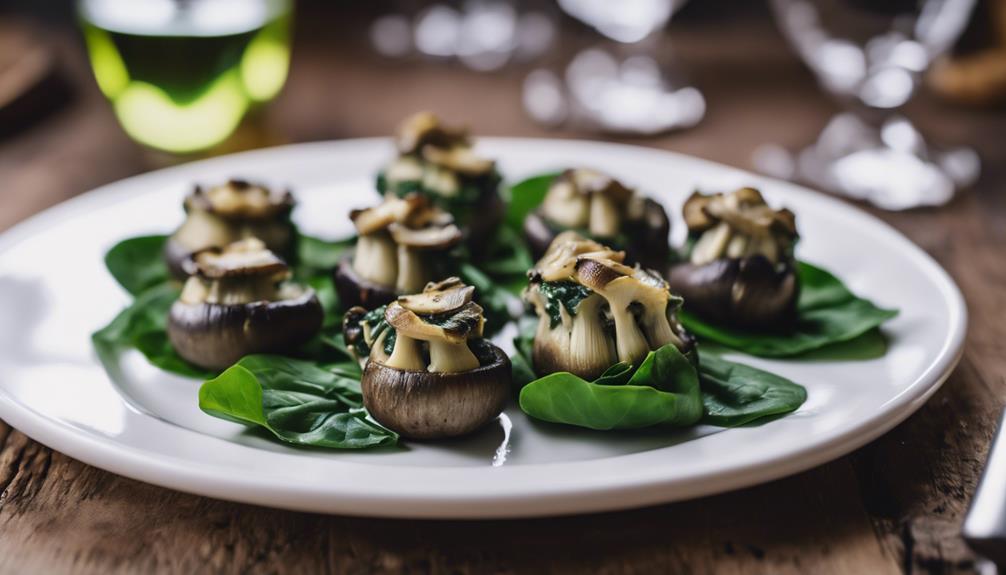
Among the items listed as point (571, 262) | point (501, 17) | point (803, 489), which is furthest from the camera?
point (501, 17)

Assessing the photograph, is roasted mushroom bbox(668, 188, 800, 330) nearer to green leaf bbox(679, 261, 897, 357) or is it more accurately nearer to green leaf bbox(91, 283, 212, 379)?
green leaf bbox(679, 261, 897, 357)

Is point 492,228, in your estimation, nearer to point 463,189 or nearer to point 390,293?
point 463,189

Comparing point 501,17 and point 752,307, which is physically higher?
point 752,307

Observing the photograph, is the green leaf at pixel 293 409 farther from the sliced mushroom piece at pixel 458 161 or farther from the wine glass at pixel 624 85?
the wine glass at pixel 624 85

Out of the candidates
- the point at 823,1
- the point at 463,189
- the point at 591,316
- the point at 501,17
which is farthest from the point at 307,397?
the point at 501,17

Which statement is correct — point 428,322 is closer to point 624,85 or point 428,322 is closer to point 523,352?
point 523,352

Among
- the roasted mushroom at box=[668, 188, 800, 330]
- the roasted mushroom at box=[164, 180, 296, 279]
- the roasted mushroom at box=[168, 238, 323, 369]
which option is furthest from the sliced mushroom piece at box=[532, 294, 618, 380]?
the roasted mushroom at box=[164, 180, 296, 279]

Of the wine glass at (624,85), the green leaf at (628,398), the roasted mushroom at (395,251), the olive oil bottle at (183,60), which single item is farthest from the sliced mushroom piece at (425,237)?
the wine glass at (624,85)
